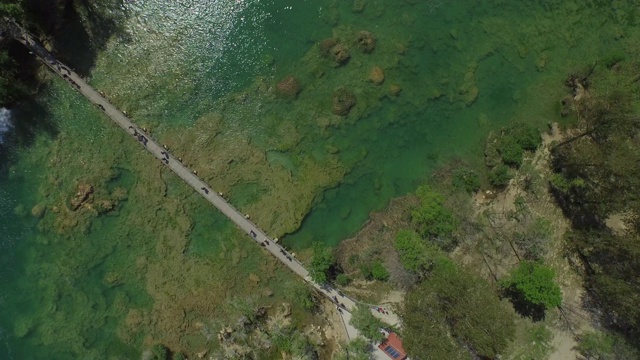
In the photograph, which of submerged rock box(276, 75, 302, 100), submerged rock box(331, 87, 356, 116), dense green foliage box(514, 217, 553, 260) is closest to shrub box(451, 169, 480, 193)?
dense green foliage box(514, 217, 553, 260)

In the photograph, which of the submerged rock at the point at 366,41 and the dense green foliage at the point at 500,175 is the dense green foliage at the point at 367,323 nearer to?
the dense green foliage at the point at 500,175

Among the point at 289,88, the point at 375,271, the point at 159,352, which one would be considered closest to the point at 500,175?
the point at 375,271

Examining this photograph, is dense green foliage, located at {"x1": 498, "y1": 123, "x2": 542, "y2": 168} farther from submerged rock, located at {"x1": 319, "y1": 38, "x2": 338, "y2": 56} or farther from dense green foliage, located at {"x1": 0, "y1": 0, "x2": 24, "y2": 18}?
dense green foliage, located at {"x1": 0, "y1": 0, "x2": 24, "y2": 18}

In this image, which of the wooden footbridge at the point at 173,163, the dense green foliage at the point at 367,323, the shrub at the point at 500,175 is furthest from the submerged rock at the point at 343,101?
the dense green foliage at the point at 367,323

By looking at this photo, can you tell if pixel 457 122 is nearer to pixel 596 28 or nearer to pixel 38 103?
pixel 596 28

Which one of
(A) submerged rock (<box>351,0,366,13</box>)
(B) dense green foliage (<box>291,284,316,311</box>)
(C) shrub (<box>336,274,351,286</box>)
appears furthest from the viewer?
(A) submerged rock (<box>351,0,366,13</box>)

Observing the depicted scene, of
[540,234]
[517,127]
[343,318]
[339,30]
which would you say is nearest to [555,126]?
[517,127]
